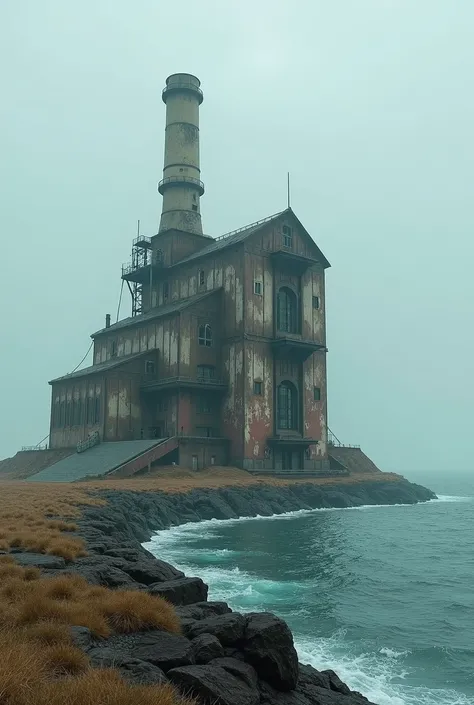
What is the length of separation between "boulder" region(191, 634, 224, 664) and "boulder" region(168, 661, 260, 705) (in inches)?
11.3

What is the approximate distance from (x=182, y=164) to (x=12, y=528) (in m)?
57.1

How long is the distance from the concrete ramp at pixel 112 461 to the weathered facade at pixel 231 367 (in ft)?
8.05

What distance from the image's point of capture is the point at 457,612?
59.2 ft

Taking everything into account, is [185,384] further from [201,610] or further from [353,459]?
[201,610]

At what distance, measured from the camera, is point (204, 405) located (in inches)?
2169

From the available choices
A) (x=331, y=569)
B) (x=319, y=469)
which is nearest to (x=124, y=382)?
(x=319, y=469)

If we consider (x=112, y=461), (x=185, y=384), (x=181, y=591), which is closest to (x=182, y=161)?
(x=185, y=384)

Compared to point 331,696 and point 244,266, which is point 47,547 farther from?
point 244,266

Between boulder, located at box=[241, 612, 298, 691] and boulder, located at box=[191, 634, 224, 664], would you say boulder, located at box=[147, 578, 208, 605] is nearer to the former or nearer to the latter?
boulder, located at box=[241, 612, 298, 691]

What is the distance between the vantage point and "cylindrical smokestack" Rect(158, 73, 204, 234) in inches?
2685

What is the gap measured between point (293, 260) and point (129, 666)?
5238 cm

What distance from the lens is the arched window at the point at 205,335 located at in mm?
55688

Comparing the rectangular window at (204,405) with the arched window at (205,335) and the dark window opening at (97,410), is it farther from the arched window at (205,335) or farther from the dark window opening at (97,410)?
the dark window opening at (97,410)

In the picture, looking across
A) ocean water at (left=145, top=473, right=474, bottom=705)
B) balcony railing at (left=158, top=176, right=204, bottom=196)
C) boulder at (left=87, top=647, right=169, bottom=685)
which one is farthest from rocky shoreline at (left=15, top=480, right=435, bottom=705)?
balcony railing at (left=158, top=176, right=204, bottom=196)
